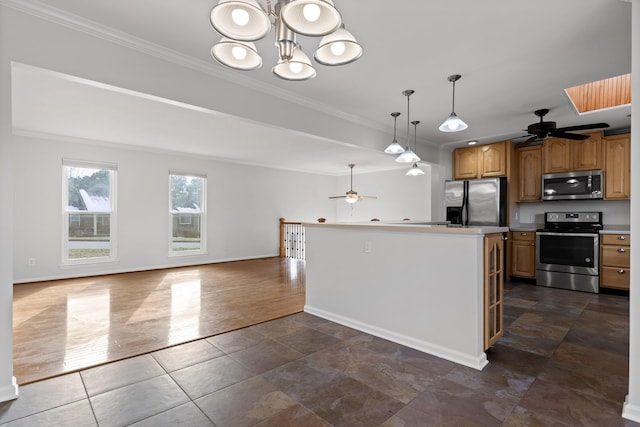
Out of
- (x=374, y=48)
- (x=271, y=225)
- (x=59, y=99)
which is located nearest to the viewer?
(x=374, y=48)

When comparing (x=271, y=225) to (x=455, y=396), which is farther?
(x=271, y=225)

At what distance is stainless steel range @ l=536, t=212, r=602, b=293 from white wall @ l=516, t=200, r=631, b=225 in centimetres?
19

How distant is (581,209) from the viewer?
525 cm

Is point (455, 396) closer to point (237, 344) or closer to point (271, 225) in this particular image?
point (237, 344)

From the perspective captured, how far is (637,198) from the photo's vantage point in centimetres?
178

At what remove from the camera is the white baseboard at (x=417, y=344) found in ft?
7.86

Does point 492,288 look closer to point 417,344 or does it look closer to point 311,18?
point 417,344

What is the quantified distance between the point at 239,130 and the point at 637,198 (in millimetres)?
4496

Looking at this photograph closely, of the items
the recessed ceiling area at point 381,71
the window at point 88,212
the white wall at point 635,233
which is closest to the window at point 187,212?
the window at point 88,212

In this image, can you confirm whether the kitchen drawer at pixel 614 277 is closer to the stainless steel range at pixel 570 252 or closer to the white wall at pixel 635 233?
the stainless steel range at pixel 570 252

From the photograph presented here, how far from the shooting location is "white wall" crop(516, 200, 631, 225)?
16.3 feet

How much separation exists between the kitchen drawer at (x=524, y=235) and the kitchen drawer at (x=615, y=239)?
884 mm

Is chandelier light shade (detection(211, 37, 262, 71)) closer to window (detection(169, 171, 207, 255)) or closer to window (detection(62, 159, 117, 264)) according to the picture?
window (detection(62, 159, 117, 264))

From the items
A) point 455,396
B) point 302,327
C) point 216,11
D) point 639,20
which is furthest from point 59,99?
point 639,20
